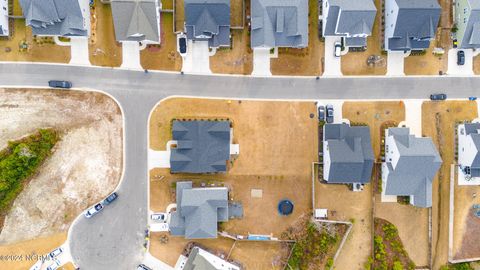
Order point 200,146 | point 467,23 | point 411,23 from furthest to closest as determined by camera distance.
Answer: point 200,146 → point 467,23 → point 411,23

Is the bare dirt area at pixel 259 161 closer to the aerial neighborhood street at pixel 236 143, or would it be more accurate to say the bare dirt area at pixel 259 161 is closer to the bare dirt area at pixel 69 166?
the aerial neighborhood street at pixel 236 143

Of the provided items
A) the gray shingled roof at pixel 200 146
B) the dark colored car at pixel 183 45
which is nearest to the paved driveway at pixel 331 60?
the gray shingled roof at pixel 200 146

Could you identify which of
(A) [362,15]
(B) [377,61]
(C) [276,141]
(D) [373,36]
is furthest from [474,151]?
(C) [276,141]

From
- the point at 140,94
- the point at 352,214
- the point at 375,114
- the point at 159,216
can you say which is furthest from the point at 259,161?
the point at 140,94

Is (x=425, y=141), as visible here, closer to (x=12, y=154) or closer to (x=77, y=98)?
(x=77, y=98)

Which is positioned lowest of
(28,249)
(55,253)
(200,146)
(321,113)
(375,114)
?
(55,253)

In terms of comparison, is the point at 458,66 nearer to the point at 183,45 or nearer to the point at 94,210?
the point at 183,45

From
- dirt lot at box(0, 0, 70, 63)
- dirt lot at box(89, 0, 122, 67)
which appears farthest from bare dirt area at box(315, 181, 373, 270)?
dirt lot at box(0, 0, 70, 63)
